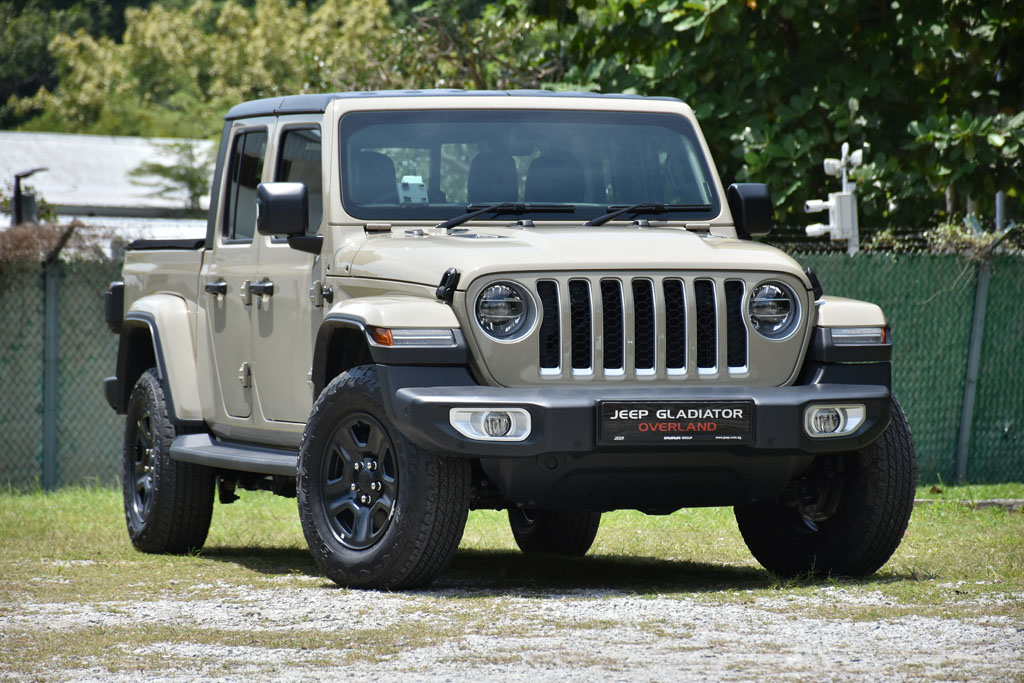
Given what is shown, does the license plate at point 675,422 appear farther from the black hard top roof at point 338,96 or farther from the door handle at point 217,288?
the door handle at point 217,288

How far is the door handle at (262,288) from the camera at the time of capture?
Answer: 26.7 ft

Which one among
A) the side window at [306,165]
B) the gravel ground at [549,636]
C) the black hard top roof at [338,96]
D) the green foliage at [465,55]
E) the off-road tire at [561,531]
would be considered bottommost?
the off-road tire at [561,531]

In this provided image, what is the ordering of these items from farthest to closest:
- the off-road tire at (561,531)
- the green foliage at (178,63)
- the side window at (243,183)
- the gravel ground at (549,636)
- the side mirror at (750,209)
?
the green foliage at (178,63) → the off-road tire at (561,531) → the side window at (243,183) → the side mirror at (750,209) → the gravel ground at (549,636)

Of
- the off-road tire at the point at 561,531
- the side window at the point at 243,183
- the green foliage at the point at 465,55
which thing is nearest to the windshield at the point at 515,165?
the side window at the point at 243,183

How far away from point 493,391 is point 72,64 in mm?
67343

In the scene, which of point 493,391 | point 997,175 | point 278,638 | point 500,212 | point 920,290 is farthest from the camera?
point 997,175

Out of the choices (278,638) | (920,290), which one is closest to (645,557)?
(278,638)

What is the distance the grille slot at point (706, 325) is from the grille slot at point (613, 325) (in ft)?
1.09

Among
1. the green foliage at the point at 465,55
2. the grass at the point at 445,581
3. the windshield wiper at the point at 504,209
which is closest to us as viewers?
the grass at the point at 445,581

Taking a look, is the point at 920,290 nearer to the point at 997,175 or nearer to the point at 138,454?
the point at 997,175

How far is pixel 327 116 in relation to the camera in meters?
7.93

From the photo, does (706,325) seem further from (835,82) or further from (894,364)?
(835,82)

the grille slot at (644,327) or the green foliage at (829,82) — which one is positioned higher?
the green foliage at (829,82)

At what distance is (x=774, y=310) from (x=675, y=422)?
73 centimetres
